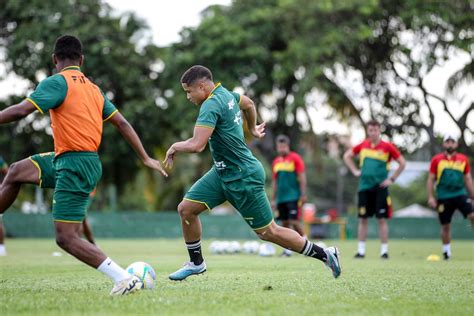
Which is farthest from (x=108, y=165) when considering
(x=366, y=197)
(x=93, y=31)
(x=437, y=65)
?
(x=366, y=197)

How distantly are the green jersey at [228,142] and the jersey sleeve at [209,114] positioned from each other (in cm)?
2

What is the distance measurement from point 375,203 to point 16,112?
1078 cm

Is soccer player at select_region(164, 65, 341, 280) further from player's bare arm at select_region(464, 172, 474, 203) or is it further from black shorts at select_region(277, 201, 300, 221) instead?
black shorts at select_region(277, 201, 300, 221)

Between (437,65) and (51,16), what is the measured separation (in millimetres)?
17134

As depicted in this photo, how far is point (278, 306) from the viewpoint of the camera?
7172 millimetres

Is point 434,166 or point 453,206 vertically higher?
point 434,166

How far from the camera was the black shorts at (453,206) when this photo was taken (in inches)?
666

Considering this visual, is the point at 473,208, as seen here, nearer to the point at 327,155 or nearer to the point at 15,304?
the point at 15,304

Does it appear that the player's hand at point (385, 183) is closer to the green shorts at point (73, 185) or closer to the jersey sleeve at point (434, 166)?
the jersey sleeve at point (434, 166)

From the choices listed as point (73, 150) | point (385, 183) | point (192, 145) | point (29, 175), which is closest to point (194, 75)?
point (192, 145)

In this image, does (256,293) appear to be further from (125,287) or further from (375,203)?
(375,203)

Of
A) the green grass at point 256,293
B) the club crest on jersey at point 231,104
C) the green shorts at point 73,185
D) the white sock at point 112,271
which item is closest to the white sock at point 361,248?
the green grass at point 256,293

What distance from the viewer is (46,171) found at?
893 centimetres

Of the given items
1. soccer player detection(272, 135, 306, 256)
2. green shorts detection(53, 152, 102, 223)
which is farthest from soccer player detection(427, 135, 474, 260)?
green shorts detection(53, 152, 102, 223)
